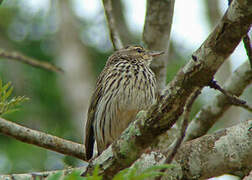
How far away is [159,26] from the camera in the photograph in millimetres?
5355

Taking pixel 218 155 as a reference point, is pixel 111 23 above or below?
above

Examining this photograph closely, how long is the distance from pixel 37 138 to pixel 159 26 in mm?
1773

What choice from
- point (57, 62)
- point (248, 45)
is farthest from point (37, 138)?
point (57, 62)

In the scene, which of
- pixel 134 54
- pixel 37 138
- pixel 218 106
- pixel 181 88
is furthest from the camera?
pixel 134 54

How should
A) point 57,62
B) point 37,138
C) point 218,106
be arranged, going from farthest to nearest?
point 57,62
point 218,106
point 37,138

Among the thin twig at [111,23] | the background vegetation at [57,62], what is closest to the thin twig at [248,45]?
the thin twig at [111,23]

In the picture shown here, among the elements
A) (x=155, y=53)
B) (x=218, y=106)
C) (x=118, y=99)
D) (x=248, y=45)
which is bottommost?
(x=118, y=99)

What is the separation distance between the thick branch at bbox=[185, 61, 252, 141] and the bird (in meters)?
0.54

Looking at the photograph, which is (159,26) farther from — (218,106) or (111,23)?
(218,106)

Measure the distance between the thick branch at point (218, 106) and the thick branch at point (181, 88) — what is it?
6.61 ft

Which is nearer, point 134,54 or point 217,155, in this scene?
point 217,155

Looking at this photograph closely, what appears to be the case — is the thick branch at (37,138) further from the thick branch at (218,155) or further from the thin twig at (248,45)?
the thin twig at (248,45)

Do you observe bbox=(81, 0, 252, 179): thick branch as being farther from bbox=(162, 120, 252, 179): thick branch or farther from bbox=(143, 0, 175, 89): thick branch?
bbox=(143, 0, 175, 89): thick branch

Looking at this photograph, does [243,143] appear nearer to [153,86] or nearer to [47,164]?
[153,86]
